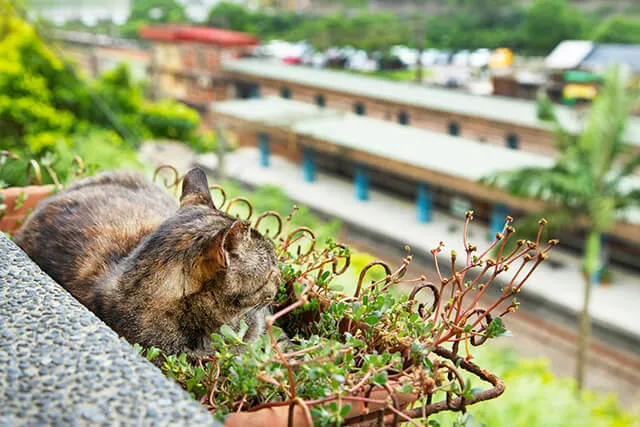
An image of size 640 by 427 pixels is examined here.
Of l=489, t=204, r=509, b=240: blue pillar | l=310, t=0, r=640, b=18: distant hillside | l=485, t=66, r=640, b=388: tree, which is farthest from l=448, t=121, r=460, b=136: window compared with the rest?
l=310, t=0, r=640, b=18: distant hillside

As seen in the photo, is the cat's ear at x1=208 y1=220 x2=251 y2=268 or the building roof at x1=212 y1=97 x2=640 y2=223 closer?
the cat's ear at x1=208 y1=220 x2=251 y2=268

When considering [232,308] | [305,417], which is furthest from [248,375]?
[232,308]

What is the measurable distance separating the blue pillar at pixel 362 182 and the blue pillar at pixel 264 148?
143 inches

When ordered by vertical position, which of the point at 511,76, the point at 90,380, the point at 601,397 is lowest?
the point at 601,397

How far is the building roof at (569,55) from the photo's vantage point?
17.4 metres

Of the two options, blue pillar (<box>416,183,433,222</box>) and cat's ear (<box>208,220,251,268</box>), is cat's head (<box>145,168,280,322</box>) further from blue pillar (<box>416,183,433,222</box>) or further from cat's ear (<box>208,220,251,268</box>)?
blue pillar (<box>416,183,433,222</box>)

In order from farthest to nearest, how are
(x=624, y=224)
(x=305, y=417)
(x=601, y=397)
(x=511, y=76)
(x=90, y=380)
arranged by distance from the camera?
(x=511, y=76), (x=624, y=224), (x=601, y=397), (x=305, y=417), (x=90, y=380)

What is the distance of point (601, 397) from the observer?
845 cm

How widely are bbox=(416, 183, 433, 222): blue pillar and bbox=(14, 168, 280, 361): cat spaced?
1095cm

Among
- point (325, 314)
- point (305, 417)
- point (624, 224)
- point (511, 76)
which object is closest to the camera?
point (305, 417)

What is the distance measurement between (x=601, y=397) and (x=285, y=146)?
10293 millimetres

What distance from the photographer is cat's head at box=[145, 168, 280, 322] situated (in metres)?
1.59

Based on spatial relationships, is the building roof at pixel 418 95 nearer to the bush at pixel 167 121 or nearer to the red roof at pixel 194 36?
the red roof at pixel 194 36

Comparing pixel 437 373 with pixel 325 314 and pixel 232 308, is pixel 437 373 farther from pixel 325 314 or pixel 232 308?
pixel 232 308
